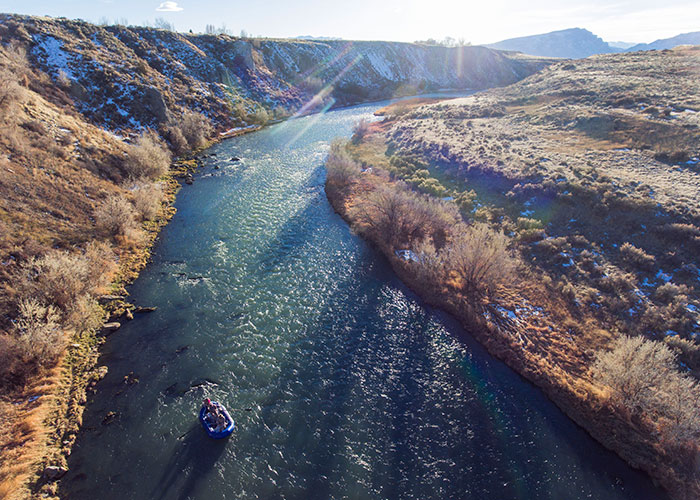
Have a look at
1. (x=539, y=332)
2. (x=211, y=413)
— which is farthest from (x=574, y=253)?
(x=211, y=413)

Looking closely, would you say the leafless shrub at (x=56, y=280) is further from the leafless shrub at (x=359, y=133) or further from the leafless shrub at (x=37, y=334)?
the leafless shrub at (x=359, y=133)

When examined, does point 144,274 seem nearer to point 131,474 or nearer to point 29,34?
point 131,474

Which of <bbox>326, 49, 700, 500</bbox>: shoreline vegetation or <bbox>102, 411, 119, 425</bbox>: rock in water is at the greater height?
<bbox>326, 49, 700, 500</bbox>: shoreline vegetation

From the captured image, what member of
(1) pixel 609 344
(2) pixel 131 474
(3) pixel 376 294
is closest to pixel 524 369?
(1) pixel 609 344

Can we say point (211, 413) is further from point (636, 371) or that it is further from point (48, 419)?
point (636, 371)

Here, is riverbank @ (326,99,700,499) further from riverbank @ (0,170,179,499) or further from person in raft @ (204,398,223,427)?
riverbank @ (0,170,179,499)

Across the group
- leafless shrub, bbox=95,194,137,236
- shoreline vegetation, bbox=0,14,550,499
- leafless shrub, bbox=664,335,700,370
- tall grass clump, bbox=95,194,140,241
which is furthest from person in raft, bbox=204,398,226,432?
leafless shrub, bbox=664,335,700,370

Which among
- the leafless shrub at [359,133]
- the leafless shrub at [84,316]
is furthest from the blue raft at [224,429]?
the leafless shrub at [359,133]
